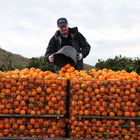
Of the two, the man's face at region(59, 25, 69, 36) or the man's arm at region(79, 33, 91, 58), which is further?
the man's arm at region(79, 33, 91, 58)

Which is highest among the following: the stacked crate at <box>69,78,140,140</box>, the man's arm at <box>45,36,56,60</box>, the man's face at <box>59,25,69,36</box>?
the man's face at <box>59,25,69,36</box>

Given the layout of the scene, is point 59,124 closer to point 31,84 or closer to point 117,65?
point 31,84

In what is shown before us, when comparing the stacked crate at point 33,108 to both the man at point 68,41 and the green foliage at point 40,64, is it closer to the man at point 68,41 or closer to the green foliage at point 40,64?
the man at point 68,41

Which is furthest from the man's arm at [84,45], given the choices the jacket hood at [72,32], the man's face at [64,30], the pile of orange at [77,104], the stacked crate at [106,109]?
the stacked crate at [106,109]

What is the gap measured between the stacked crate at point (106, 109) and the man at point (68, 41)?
2.38 m

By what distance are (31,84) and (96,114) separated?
925 millimetres

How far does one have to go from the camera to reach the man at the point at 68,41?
8.92m

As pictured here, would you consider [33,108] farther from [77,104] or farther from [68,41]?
[68,41]

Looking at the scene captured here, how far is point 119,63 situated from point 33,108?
756 inches

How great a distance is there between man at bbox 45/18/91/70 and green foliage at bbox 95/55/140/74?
47.3ft

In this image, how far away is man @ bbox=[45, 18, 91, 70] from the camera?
892 centimetres

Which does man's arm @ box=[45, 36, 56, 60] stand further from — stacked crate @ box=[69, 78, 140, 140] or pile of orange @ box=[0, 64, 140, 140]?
stacked crate @ box=[69, 78, 140, 140]

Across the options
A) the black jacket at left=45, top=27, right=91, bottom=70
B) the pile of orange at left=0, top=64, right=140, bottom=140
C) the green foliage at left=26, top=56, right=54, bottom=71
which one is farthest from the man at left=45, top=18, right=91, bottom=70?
the green foliage at left=26, top=56, right=54, bottom=71

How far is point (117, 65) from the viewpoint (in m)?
25.4
